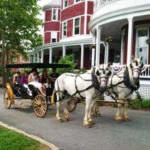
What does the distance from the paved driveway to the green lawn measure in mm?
643

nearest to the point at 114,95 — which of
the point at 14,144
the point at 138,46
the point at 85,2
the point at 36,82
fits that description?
the point at 36,82

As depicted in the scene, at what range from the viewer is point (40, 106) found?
15.7 m

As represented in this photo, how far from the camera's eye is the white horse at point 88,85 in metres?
13.4

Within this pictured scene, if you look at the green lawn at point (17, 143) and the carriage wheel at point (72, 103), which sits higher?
the carriage wheel at point (72, 103)

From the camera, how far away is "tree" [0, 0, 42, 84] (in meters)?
39.6

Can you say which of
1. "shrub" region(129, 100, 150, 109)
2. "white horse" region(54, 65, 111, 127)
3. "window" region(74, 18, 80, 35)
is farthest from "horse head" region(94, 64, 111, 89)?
"window" region(74, 18, 80, 35)

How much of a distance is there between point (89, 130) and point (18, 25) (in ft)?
94.4

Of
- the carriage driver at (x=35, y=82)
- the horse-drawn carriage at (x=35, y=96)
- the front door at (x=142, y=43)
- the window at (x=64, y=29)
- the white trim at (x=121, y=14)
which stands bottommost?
the horse-drawn carriage at (x=35, y=96)

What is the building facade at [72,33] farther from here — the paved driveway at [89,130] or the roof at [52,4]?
the paved driveway at [89,130]

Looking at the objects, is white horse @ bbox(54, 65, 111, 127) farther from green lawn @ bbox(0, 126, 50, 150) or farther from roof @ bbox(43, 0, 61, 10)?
roof @ bbox(43, 0, 61, 10)

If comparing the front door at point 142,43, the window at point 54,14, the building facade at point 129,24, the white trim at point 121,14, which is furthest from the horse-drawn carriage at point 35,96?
the window at point 54,14

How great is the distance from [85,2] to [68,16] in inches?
120

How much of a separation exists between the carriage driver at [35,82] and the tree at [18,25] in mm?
22672

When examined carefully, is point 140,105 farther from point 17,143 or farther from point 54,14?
point 54,14
